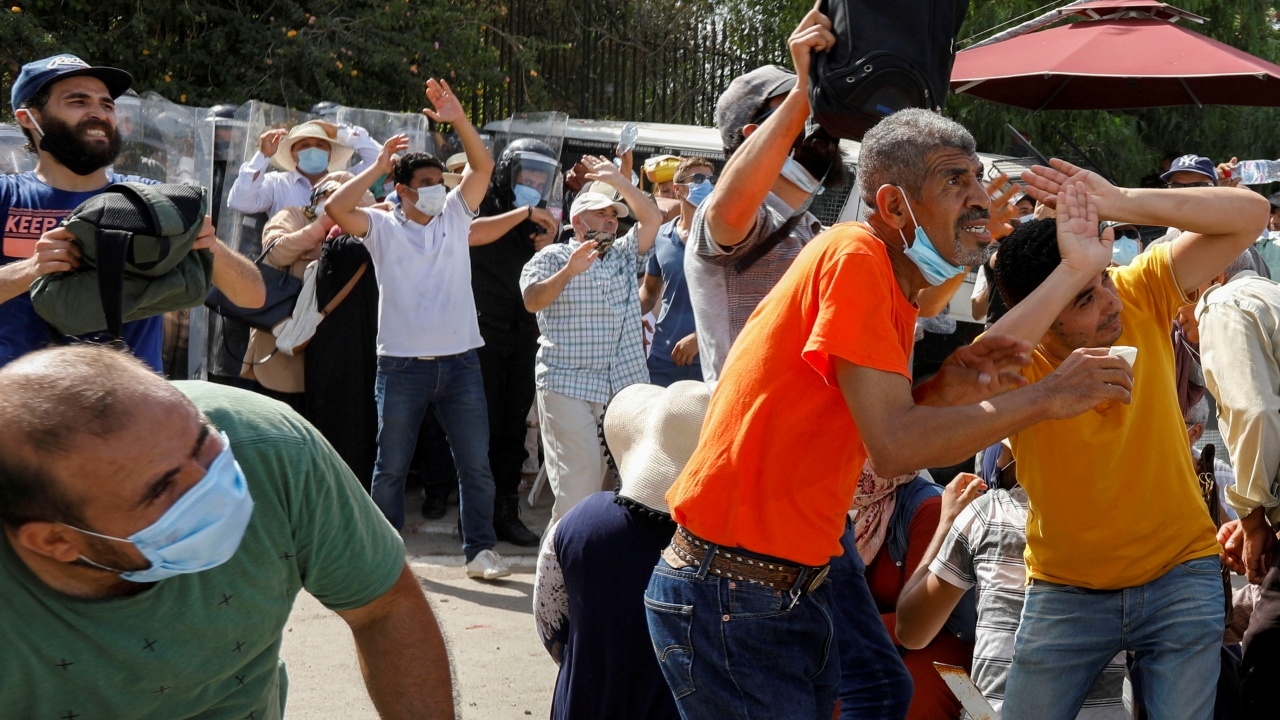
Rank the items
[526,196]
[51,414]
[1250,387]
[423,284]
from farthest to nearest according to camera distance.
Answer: [526,196], [423,284], [1250,387], [51,414]

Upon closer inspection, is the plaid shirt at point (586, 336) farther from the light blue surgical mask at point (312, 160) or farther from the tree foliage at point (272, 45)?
the tree foliage at point (272, 45)

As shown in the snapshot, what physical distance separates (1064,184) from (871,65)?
1.64 feet

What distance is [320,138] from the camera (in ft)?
26.8

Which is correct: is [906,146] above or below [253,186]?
above

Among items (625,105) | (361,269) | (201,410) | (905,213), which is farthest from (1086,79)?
(201,410)

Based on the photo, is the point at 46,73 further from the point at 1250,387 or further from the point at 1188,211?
the point at 1250,387

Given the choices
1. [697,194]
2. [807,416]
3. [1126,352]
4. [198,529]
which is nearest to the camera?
[198,529]

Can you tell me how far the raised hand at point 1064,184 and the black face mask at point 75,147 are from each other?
2.87 meters

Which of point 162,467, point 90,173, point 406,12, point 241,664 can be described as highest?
point 406,12

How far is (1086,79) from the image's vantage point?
8.92 m

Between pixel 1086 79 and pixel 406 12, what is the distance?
20.2 feet

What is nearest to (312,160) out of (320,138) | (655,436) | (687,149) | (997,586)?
(320,138)

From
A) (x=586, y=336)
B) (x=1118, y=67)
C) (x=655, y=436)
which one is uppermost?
(x=1118, y=67)

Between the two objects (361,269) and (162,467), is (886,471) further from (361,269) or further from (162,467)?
(361,269)
